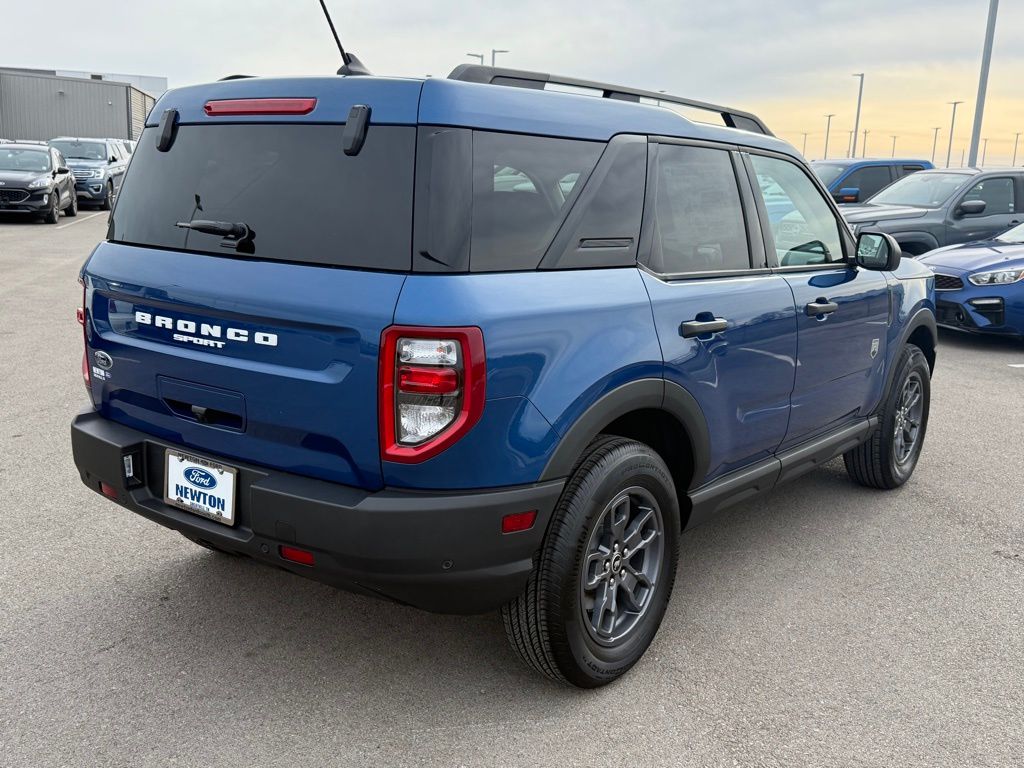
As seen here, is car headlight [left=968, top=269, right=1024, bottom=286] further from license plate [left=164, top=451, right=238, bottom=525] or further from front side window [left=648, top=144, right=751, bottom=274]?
license plate [left=164, top=451, right=238, bottom=525]

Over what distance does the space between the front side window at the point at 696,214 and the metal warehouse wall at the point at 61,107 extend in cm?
4449

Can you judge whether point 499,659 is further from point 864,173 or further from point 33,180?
point 33,180

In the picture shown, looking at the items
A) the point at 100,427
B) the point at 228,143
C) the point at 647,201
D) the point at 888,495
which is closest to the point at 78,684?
the point at 100,427

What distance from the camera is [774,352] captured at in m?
3.64

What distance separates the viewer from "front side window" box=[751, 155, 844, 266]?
3.88 metres

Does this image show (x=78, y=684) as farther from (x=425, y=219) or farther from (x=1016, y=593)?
(x=1016, y=593)

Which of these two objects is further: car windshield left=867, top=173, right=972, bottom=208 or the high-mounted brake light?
car windshield left=867, top=173, right=972, bottom=208

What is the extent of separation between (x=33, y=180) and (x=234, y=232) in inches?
715

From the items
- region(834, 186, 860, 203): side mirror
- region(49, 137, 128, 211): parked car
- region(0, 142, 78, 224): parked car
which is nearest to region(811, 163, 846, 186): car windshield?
region(834, 186, 860, 203): side mirror

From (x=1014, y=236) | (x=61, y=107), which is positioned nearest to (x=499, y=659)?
(x=1014, y=236)

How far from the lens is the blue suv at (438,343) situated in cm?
253

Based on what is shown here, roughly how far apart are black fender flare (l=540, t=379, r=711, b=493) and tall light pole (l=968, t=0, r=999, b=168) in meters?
22.0

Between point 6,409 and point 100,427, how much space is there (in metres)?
3.35

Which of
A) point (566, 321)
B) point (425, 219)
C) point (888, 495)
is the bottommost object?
point (888, 495)
